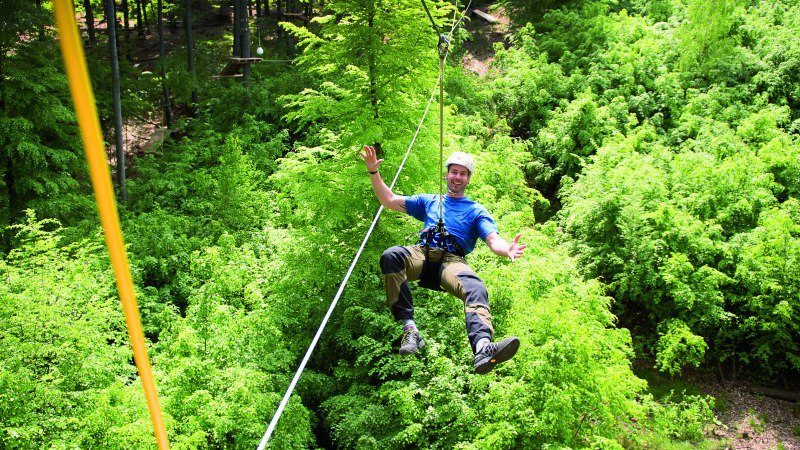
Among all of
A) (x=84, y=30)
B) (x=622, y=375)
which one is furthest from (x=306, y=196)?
(x=84, y=30)

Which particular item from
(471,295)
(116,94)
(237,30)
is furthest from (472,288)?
(237,30)

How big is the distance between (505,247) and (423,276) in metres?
0.88

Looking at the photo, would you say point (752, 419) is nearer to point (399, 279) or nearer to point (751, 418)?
point (751, 418)

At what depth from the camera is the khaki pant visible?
431 centimetres

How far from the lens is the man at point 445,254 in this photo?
4.34 m

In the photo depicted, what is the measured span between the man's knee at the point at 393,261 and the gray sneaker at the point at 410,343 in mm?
500

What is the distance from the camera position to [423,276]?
4.78 meters

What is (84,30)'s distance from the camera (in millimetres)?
25844

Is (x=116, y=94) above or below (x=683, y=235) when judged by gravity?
above

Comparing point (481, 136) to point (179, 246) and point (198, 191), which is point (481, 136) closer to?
point (198, 191)

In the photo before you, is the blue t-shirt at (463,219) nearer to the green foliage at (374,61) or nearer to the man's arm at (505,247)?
the man's arm at (505,247)

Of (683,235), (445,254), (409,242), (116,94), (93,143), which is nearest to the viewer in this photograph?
(93,143)

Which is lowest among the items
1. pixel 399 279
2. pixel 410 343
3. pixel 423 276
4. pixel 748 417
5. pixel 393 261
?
pixel 748 417

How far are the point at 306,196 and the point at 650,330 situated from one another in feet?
25.2
